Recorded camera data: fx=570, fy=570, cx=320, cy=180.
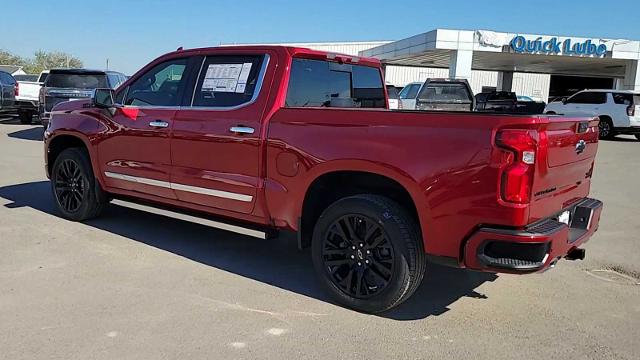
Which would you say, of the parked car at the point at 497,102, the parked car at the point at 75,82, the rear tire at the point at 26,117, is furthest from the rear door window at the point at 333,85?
the rear tire at the point at 26,117

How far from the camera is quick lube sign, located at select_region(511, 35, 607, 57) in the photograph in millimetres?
28734

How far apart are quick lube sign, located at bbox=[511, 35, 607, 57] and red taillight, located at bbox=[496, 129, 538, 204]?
90.1 feet

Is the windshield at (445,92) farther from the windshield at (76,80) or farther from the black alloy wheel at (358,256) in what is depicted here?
the black alloy wheel at (358,256)

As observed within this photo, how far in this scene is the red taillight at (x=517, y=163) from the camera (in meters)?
3.30

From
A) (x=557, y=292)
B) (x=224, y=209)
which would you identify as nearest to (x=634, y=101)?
(x=557, y=292)

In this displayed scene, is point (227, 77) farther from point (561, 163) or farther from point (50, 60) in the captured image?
point (50, 60)

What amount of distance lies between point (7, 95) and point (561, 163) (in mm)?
19742

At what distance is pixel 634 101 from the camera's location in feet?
64.1

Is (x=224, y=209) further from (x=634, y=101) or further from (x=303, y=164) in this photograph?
(x=634, y=101)

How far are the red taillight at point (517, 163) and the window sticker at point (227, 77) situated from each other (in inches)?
91.0

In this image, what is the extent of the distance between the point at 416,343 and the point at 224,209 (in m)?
2.05

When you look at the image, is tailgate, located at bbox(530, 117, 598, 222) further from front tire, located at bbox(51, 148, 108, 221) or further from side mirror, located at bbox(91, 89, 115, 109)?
front tire, located at bbox(51, 148, 108, 221)

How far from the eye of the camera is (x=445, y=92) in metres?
16.4

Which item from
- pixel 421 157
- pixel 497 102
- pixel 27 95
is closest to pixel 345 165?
pixel 421 157
